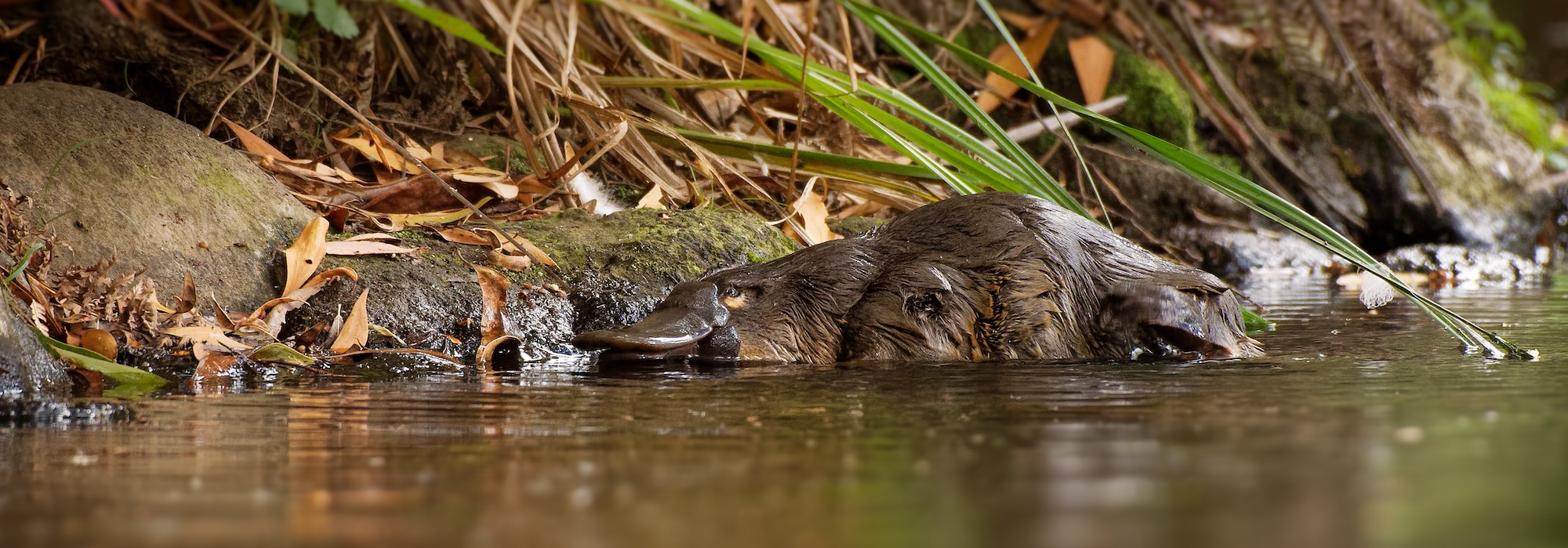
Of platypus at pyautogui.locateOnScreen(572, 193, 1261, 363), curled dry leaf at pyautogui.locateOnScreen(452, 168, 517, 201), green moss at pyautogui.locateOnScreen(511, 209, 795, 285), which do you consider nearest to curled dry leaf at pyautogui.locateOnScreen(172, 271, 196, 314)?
green moss at pyautogui.locateOnScreen(511, 209, 795, 285)

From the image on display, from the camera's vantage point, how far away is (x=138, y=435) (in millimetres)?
1972

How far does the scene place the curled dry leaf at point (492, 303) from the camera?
133 inches

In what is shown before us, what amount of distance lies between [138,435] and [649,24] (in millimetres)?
3159

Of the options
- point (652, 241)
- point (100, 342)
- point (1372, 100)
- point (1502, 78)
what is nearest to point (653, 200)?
point (652, 241)

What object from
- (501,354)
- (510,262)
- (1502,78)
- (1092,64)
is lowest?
(501,354)

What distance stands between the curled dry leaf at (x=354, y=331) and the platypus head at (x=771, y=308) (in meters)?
0.49

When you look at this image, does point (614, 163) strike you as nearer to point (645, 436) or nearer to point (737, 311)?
point (737, 311)

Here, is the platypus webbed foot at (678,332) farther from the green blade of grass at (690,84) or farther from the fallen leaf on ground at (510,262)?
the green blade of grass at (690,84)

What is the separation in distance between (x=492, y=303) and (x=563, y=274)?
0.27m

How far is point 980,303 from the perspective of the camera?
3.38 meters

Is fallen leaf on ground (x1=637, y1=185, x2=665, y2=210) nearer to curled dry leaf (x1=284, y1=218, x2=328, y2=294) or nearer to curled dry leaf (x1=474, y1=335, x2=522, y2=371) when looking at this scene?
curled dry leaf (x1=474, y1=335, x2=522, y2=371)

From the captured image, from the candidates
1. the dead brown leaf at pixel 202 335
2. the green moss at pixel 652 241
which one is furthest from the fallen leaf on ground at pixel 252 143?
the dead brown leaf at pixel 202 335

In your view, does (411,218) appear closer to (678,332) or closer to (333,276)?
(333,276)

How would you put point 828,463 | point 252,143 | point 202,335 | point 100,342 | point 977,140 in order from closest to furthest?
1. point 828,463
2. point 100,342
3. point 202,335
4. point 977,140
5. point 252,143
